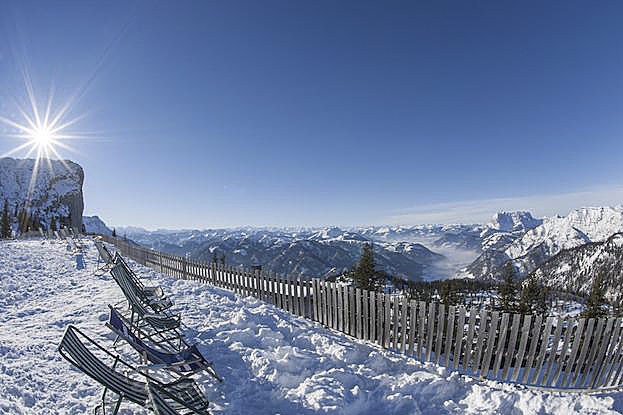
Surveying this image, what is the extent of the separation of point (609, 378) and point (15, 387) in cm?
888

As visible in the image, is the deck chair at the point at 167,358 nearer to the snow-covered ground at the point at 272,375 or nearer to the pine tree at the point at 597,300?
the snow-covered ground at the point at 272,375

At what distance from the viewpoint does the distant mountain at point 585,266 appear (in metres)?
139

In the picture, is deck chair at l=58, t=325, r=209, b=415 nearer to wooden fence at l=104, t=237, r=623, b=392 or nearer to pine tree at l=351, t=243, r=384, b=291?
wooden fence at l=104, t=237, r=623, b=392

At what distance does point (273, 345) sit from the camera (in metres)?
6.14

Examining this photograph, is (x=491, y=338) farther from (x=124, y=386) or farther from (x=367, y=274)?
(x=367, y=274)

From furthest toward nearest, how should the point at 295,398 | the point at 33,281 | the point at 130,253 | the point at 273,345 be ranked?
the point at 130,253, the point at 33,281, the point at 273,345, the point at 295,398

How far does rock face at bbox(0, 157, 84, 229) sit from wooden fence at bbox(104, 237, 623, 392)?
372 feet

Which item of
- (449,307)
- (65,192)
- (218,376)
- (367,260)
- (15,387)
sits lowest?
(367,260)

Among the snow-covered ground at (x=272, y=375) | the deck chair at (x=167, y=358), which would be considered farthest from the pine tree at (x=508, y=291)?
the deck chair at (x=167, y=358)

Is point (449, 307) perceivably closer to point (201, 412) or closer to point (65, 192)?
point (201, 412)

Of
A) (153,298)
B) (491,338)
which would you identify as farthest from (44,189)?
(491,338)

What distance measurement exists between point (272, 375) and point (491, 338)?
12.5 ft

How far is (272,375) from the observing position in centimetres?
489

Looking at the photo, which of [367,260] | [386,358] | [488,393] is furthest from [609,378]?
[367,260]
